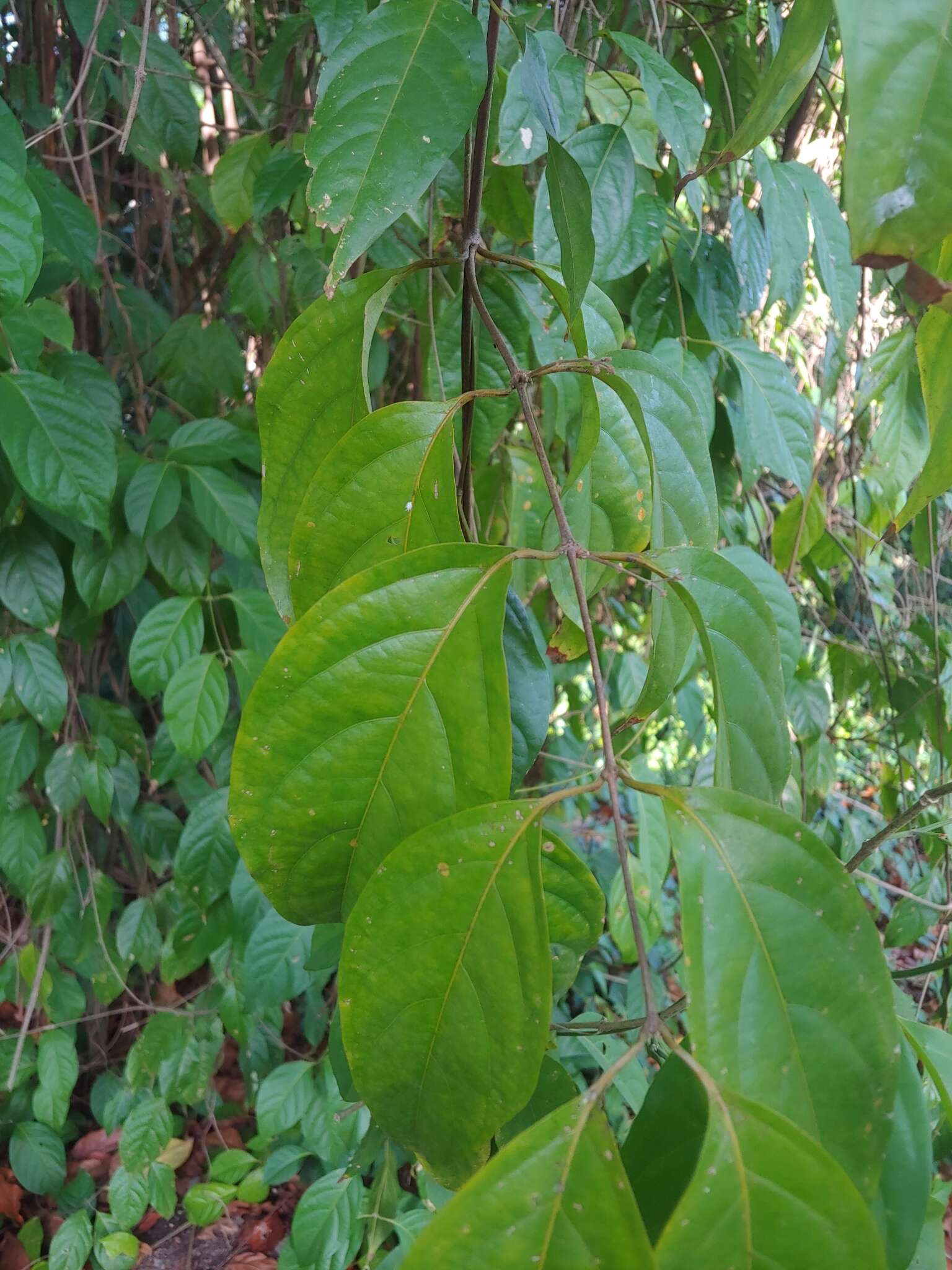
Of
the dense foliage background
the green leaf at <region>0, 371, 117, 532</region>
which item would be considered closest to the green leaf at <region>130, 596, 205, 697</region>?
the dense foliage background

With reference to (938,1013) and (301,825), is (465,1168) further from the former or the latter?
(938,1013)

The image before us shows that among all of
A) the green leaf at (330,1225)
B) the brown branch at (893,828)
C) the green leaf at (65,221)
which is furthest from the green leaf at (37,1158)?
the brown branch at (893,828)

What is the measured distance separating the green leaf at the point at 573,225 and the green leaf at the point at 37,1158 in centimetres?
154

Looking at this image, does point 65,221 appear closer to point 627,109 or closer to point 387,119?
point 627,109

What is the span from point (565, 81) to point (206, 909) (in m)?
0.99

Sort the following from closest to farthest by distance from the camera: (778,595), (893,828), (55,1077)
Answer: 1. (893,828)
2. (778,595)
3. (55,1077)

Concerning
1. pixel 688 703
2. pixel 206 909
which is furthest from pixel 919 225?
pixel 206 909

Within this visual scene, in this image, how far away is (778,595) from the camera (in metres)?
0.69

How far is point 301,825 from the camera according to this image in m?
0.29

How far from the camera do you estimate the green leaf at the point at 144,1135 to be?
4.13ft

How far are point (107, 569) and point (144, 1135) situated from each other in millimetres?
844

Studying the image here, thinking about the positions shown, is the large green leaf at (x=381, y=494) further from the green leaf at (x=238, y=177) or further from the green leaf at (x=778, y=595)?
the green leaf at (x=238, y=177)

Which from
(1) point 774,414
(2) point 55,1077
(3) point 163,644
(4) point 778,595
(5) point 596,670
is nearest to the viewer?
(5) point 596,670

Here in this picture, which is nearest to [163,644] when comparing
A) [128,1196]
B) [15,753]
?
[15,753]
